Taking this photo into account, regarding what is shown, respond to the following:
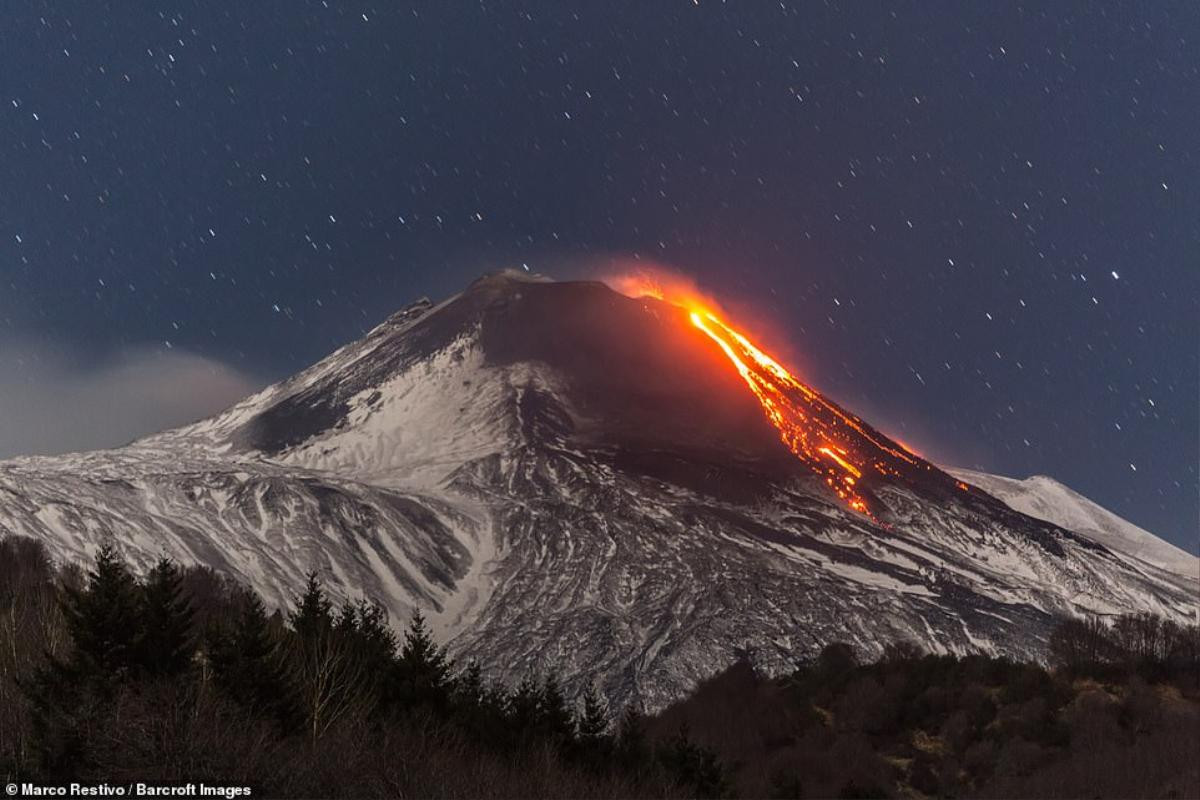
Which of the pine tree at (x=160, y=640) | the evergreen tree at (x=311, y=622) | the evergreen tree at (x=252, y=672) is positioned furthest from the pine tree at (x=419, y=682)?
the pine tree at (x=160, y=640)

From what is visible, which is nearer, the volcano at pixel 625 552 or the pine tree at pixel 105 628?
the pine tree at pixel 105 628

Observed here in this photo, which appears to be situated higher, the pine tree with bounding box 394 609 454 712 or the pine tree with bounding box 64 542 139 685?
the pine tree with bounding box 64 542 139 685

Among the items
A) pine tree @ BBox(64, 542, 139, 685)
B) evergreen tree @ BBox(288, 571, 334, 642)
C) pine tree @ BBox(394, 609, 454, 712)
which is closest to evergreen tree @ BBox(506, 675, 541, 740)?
pine tree @ BBox(394, 609, 454, 712)

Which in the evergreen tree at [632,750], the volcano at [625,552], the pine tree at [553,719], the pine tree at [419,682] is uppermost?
the volcano at [625,552]

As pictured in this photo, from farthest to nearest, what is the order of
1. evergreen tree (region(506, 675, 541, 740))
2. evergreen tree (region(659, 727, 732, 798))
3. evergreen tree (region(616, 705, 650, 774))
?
evergreen tree (region(659, 727, 732, 798)) → evergreen tree (region(616, 705, 650, 774)) → evergreen tree (region(506, 675, 541, 740))

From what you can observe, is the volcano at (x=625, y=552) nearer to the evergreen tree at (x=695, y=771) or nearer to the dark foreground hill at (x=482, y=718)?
the dark foreground hill at (x=482, y=718)

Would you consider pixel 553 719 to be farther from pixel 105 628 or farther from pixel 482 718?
pixel 105 628

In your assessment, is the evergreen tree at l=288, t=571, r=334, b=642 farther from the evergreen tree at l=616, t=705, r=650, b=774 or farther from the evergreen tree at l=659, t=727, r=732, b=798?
the evergreen tree at l=659, t=727, r=732, b=798

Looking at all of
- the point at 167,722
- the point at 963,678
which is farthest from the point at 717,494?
the point at 167,722

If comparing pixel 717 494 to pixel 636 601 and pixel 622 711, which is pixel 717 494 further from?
pixel 622 711
